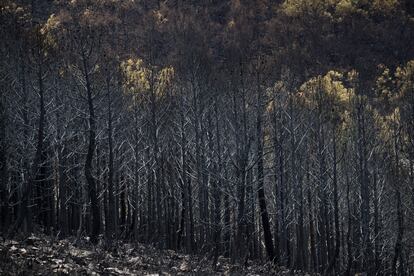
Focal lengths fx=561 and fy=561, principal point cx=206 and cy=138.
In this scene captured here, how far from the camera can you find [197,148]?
25.6 m

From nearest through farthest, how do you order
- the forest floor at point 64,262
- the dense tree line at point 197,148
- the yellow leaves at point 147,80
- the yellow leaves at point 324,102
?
the forest floor at point 64,262 < the dense tree line at point 197,148 < the yellow leaves at point 147,80 < the yellow leaves at point 324,102

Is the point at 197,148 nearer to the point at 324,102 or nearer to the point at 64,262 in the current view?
the point at 324,102

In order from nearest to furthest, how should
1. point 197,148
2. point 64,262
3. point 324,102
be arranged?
1. point 64,262
2. point 197,148
3. point 324,102

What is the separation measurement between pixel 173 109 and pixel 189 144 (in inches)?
95.8

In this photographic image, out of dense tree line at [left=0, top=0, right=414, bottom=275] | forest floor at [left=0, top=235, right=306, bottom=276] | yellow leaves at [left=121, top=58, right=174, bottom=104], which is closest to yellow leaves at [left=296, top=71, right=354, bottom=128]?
dense tree line at [left=0, top=0, right=414, bottom=275]

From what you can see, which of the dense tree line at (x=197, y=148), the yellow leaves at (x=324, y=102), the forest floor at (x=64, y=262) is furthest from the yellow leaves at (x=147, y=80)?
the forest floor at (x=64, y=262)

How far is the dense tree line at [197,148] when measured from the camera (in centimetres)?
2283

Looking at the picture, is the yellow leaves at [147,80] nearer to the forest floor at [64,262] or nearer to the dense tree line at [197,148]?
the dense tree line at [197,148]

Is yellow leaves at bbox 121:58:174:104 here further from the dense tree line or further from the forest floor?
the forest floor

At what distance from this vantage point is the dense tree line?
22.8m

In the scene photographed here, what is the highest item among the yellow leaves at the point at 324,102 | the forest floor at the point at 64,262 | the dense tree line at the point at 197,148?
the yellow leaves at the point at 324,102

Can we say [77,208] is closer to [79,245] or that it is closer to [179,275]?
[79,245]

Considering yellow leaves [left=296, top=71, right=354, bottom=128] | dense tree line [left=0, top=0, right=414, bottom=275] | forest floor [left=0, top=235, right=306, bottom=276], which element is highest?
yellow leaves [left=296, top=71, right=354, bottom=128]

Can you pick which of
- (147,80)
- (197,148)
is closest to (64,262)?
(197,148)
